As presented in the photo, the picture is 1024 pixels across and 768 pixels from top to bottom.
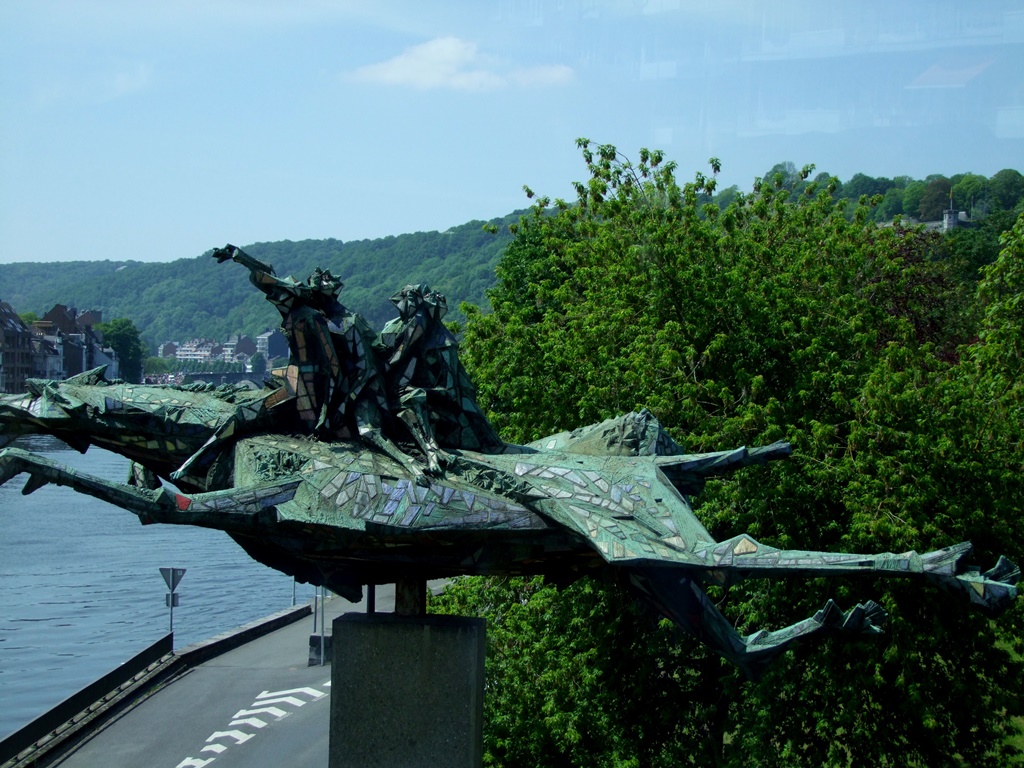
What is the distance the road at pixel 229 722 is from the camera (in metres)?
22.2

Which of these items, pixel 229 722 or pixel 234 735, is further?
pixel 229 722

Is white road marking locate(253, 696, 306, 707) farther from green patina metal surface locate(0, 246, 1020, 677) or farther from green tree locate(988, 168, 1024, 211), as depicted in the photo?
green tree locate(988, 168, 1024, 211)

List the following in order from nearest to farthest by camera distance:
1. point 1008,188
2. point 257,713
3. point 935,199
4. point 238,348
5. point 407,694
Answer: point 407,694 < point 257,713 < point 1008,188 < point 935,199 < point 238,348

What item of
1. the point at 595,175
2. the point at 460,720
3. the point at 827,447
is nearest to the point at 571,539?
the point at 460,720

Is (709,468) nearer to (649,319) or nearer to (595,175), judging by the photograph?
(649,319)

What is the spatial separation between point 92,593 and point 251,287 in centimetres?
11872

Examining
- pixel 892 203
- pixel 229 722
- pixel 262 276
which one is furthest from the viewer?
pixel 892 203

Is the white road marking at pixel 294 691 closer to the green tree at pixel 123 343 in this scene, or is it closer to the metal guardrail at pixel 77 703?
the metal guardrail at pixel 77 703

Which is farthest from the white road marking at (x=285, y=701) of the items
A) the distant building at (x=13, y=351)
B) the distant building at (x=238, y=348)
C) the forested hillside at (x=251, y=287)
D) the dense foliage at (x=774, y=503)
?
the distant building at (x=238, y=348)

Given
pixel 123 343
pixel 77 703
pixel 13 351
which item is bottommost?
pixel 77 703

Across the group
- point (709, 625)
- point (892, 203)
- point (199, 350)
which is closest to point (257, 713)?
point (709, 625)

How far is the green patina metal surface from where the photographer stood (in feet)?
39.9

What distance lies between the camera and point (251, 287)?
158750 mm

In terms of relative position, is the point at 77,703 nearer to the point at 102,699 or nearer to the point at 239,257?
the point at 102,699
